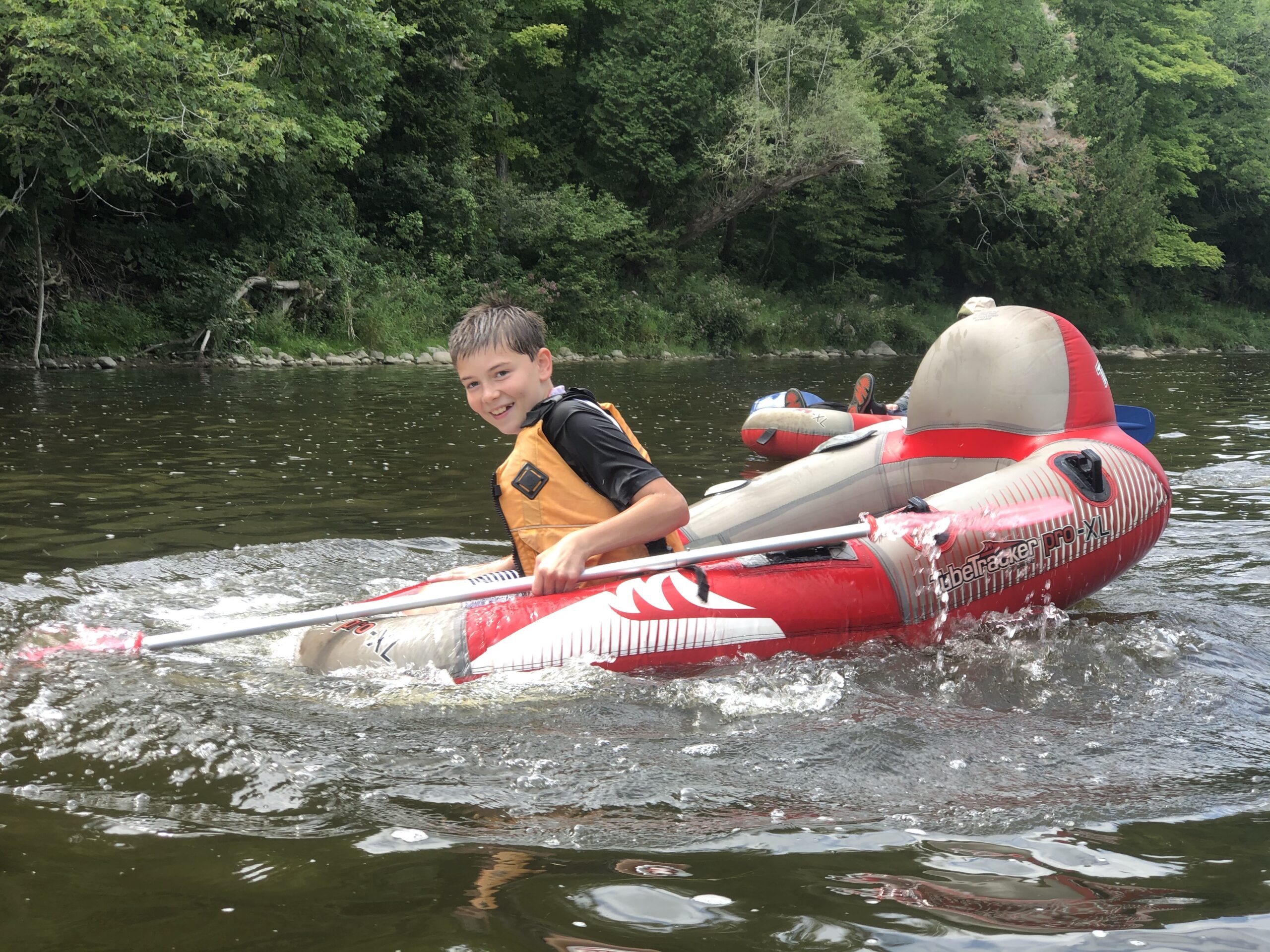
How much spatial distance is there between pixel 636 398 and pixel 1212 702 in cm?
1044

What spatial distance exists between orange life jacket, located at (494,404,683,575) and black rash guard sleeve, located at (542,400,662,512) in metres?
0.04

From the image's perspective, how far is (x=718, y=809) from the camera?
8.75 ft

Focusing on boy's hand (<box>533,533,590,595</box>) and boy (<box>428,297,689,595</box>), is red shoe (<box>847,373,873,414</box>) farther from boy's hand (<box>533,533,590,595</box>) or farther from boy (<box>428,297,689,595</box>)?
boy's hand (<box>533,533,590,595</box>)

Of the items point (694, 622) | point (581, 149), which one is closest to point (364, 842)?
point (694, 622)

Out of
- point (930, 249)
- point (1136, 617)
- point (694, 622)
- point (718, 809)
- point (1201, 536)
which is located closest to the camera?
point (718, 809)

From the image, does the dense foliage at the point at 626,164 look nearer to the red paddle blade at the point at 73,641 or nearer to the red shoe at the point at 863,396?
the red shoe at the point at 863,396

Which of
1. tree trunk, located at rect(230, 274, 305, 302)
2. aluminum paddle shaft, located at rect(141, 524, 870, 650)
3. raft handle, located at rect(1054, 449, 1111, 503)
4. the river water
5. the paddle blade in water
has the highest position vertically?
tree trunk, located at rect(230, 274, 305, 302)

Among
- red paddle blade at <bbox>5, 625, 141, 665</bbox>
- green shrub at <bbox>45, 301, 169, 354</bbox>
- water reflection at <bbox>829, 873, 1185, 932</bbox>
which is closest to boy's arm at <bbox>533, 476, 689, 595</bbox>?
red paddle blade at <bbox>5, 625, 141, 665</bbox>

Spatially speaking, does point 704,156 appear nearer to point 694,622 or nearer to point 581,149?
point 581,149

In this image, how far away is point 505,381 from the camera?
146 inches

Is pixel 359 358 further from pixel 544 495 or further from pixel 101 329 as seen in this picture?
pixel 544 495

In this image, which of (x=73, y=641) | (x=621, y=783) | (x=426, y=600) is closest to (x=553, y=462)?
(x=426, y=600)

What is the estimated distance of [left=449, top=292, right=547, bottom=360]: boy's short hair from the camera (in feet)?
12.1

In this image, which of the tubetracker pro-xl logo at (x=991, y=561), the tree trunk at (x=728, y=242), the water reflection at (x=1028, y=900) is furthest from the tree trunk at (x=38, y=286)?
the tree trunk at (x=728, y=242)
